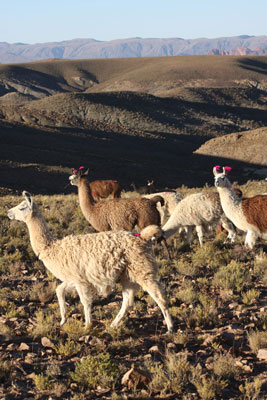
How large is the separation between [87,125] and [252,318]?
196 ft

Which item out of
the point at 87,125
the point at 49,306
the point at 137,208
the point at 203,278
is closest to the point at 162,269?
the point at 203,278

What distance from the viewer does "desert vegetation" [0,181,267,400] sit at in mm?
4023

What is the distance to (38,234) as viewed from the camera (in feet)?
20.5

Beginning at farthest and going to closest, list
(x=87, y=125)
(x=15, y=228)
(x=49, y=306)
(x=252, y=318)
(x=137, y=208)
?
(x=87, y=125)
(x=15, y=228)
(x=137, y=208)
(x=49, y=306)
(x=252, y=318)

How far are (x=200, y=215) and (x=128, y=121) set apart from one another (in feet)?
219

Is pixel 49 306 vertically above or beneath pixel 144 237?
beneath

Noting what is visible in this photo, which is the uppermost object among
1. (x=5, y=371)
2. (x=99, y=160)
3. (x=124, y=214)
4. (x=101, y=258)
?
(x=101, y=258)

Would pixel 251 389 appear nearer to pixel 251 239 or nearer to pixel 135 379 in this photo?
pixel 135 379

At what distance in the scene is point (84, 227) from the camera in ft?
34.3

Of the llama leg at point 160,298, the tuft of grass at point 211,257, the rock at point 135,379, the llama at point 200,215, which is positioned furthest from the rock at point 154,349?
the llama at point 200,215

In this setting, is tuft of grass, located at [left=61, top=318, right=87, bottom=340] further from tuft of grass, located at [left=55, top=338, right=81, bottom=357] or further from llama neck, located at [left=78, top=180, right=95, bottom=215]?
llama neck, located at [left=78, top=180, right=95, bottom=215]

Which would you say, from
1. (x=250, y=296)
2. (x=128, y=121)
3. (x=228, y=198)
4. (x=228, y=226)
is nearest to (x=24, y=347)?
(x=250, y=296)

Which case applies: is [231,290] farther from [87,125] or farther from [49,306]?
[87,125]

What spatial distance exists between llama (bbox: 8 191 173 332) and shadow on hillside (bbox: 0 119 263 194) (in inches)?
906
